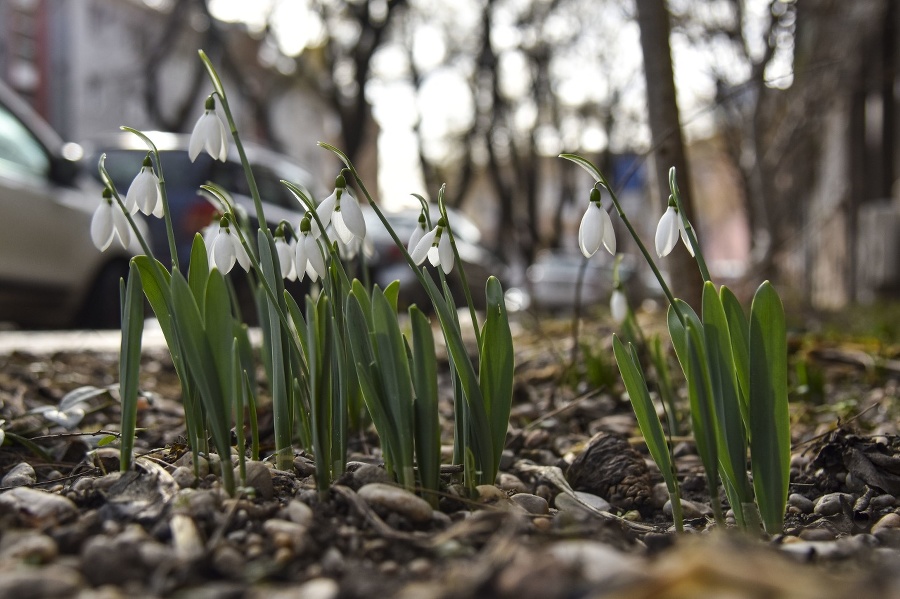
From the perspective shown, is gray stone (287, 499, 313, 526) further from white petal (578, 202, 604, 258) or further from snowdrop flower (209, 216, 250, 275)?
white petal (578, 202, 604, 258)

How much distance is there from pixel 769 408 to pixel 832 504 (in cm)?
55

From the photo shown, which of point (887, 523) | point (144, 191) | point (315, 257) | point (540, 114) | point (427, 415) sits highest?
point (540, 114)

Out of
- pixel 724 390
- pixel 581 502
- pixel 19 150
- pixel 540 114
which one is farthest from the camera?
pixel 540 114

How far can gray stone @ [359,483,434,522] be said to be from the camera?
4.99ft

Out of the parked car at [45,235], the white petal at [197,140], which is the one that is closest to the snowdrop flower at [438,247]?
the white petal at [197,140]

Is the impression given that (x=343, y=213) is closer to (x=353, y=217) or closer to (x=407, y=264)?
(x=353, y=217)

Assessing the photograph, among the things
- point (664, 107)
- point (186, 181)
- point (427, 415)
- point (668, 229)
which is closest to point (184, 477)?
point (427, 415)

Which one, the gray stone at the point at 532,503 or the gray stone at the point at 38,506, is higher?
the gray stone at the point at 38,506

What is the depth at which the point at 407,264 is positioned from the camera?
7016mm

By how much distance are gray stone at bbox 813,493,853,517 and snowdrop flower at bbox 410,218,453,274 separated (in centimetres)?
103

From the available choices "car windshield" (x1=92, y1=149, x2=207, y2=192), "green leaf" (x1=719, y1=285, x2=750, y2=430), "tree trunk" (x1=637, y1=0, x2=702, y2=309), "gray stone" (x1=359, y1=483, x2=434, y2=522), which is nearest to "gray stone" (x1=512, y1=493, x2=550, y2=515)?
"gray stone" (x1=359, y1=483, x2=434, y2=522)

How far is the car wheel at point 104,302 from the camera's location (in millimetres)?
6113

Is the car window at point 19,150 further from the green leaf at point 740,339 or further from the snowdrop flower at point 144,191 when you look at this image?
the green leaf at point 740,339

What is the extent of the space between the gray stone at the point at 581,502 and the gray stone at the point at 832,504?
0.48 meters
